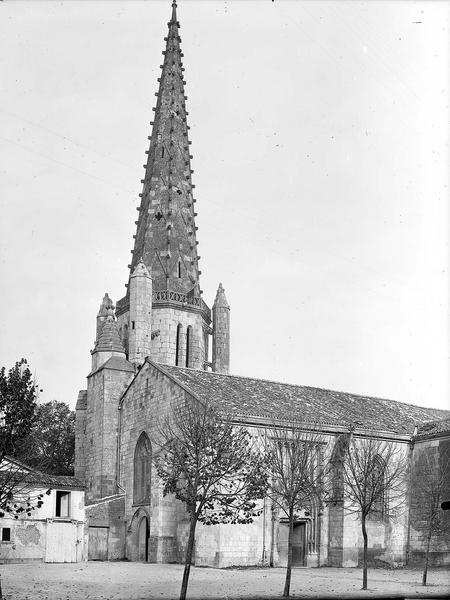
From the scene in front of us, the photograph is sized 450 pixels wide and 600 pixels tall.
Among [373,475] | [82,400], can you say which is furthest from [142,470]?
[373,475]

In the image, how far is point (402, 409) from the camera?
5078 cm

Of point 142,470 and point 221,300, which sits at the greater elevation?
point 221,300

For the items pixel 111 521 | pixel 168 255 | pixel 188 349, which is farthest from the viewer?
pixel 168 255

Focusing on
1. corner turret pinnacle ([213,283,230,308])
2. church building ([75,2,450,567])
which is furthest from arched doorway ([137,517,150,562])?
corner turret pinnacle ([213,283,230,308])

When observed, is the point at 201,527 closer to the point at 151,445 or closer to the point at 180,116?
the point at 151,445

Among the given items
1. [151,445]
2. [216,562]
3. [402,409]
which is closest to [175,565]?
[216,562]

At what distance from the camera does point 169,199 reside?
6341 centimetres

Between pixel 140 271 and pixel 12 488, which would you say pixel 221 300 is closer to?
pixel 140 271

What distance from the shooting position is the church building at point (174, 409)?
40000 millimetres

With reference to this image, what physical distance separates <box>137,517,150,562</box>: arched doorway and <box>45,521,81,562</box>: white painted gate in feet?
11.5

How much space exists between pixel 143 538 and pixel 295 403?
999 centimetres

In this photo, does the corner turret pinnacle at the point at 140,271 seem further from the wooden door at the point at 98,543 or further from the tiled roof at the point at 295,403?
the wooden door at the point at 98,543

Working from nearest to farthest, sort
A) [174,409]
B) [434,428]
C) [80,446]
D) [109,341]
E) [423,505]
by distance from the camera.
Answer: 1. [174,409]
2. [423,505]
3. [434,428]
4. [109,341]
5. [80,446]

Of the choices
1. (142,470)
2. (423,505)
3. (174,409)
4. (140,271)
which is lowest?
(423,505)
